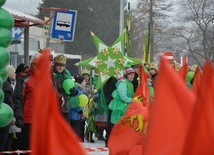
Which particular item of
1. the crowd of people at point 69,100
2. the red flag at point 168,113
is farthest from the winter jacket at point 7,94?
the red flag at point 168,113

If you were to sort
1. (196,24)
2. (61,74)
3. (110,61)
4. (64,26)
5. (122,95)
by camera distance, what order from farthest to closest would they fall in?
1. (196,24)
2. (64,26)
3. (110,61)
4. (122,95)
5. (61,74)

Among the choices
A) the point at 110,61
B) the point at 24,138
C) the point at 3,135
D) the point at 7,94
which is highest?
the point at 110,61

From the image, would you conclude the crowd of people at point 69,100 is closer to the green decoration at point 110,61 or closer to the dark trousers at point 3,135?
the dark trousers at point 3,135

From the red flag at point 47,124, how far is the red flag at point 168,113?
324 millimetres

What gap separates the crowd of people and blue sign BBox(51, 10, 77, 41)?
856mm

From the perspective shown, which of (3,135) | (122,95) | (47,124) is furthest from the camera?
(122,95)

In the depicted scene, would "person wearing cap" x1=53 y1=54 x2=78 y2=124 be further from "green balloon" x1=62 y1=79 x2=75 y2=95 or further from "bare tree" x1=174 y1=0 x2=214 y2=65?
"bare tree" x1=174 y1=0 x2=214 y2=65

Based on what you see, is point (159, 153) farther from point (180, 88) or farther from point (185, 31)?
point (185, 31)

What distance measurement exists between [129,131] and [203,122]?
346cm

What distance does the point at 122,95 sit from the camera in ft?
36.5

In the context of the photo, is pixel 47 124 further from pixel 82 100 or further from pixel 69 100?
pixel 82 100

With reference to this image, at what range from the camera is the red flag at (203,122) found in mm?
2000

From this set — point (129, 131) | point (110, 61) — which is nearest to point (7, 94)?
point (129, 131)

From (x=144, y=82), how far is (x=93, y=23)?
45.8 m
